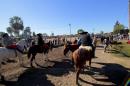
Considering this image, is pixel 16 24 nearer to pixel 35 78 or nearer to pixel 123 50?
pixel 123 50

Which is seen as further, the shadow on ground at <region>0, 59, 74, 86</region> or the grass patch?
→ the grass patch

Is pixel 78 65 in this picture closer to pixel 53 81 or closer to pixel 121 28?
pixel 53 81

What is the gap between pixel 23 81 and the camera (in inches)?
488

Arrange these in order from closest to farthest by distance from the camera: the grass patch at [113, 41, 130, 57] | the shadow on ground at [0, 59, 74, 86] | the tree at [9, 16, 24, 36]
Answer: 1. the shadow on ground at [0, 59, 74, 86]
2. the grass patch at [113, 41, 130, 57]
3. the tree at [9, 16, 24, 36]

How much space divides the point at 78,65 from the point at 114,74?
230 centimetres

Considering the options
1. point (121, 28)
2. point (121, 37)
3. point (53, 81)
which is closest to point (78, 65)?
point (53, 81)

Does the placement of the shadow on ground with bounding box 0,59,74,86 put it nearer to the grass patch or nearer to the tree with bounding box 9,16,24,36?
the grass patch

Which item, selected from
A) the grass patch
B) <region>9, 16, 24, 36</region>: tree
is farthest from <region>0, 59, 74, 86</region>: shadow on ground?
<region>9, 16, 24, 36</region>: tree

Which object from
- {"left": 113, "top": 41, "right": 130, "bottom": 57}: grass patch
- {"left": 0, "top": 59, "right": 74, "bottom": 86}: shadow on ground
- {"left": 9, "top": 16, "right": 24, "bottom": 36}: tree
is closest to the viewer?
{"left": 0, "top": 59, "right": 74, "bottom": 86}: shadow on ground

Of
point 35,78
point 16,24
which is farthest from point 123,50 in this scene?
point 16,24

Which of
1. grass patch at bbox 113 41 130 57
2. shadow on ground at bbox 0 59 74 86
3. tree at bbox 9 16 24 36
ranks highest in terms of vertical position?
tree at bbox 9 16 24 36

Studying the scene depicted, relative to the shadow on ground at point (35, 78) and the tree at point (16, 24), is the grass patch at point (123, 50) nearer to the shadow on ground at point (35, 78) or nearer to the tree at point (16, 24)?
the shadow on ground at point (35, 78)

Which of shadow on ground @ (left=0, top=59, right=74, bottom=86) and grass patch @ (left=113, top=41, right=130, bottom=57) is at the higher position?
grass patch @ (left=113, top=41, right=130, bottom=57)

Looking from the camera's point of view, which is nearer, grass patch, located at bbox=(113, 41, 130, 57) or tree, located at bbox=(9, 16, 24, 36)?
grass patch, located at bbox=(113, 41, 130, 57)
